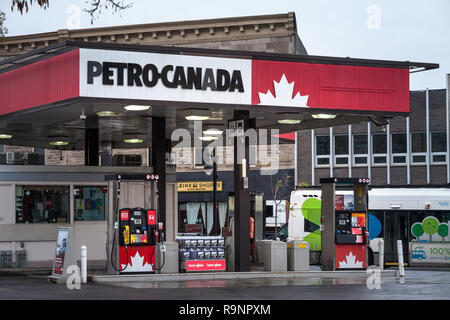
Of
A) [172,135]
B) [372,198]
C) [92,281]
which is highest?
[172,135]

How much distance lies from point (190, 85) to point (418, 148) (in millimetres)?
31771

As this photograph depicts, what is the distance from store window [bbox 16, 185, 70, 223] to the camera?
1051 inches

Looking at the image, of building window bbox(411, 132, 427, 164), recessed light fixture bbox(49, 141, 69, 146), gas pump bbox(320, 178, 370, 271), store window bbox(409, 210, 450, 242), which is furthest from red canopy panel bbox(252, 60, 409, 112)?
building window bbox(411, 132, 427, 164)

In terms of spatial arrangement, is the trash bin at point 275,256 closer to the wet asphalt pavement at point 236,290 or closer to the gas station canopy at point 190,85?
the wet asphalt pavement at point 236,290

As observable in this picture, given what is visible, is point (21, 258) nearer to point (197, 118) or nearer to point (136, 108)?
point (136, 108)

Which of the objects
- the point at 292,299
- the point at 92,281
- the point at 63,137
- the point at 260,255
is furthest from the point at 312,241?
the point at 292,299

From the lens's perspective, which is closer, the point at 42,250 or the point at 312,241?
the point at 42,250

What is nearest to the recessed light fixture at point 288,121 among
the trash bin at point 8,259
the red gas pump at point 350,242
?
the red gas pump at point 350,242

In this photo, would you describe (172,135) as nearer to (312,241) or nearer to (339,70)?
(312,241)

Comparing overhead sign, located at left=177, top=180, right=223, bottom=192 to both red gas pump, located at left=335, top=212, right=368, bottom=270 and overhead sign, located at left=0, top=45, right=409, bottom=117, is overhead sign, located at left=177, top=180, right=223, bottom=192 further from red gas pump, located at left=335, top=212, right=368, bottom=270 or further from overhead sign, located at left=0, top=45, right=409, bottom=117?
overhead sign, located at left=0, top=45, right=409, bottom=117

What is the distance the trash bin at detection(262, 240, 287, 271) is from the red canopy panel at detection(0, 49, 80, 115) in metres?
7.61

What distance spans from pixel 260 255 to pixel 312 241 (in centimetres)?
568

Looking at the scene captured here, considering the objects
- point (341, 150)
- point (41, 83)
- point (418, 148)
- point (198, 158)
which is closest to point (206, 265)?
point (41, 83)

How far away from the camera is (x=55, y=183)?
27.1 metres
